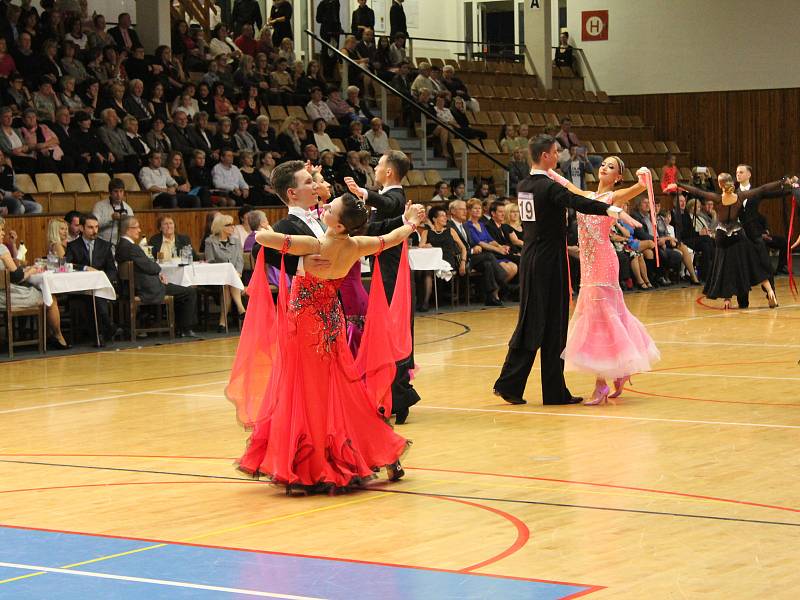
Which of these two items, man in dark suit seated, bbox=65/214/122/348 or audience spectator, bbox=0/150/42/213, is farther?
audience spectator, bbox=0/150/42/213

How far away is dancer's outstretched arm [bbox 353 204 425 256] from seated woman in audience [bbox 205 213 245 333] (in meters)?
7.98

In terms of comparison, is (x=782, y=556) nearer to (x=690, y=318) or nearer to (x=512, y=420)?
(x=512, y=420)

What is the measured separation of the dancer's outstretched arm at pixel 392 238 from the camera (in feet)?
20.3

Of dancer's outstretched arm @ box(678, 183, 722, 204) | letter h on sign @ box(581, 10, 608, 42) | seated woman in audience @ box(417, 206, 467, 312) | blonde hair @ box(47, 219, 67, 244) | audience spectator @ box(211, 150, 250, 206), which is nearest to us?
dancer's outstretched arm @ box(678, 183, 722, 204)

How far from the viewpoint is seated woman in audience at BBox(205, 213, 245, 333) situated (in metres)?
14.3

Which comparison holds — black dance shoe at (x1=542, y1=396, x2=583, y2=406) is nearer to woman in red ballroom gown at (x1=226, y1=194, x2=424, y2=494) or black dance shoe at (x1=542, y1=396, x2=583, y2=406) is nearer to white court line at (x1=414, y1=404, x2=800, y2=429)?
white court line at (x1=414, y1=404, x2=800, y2=429)

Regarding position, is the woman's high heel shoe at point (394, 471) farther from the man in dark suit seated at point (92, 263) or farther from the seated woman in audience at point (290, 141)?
the seated woman in audience at point (290, 141)

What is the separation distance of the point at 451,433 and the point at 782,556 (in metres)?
3.20

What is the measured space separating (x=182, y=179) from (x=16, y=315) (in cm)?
421

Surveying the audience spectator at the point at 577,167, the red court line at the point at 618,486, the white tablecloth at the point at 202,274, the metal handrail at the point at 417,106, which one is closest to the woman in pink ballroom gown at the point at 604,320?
the red court line at the point at 618,486

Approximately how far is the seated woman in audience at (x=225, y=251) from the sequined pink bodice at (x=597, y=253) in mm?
6055

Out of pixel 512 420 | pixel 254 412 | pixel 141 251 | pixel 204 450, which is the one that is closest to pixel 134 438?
pixel 204 450

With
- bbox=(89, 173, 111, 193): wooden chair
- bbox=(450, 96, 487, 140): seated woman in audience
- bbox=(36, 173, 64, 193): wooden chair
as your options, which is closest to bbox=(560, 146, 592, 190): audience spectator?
bbox=(450, 96, 487, 140): seated woman in audience

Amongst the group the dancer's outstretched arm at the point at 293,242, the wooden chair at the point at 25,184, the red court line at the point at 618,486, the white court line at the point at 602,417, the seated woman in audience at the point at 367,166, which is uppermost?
the seated woman in audience at the point at 367,166
